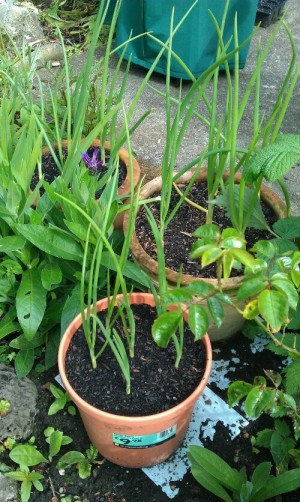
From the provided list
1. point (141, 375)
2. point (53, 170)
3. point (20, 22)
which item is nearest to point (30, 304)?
point (141, 375)

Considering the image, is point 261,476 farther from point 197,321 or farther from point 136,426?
point 197,321

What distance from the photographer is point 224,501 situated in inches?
52.7

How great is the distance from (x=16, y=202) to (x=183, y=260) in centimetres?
47

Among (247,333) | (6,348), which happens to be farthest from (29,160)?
(247,333)

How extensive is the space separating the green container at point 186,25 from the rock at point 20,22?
611mm

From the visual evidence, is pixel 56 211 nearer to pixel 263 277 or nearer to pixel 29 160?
pixel 29 160

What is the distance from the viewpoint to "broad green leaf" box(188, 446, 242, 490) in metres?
1.26

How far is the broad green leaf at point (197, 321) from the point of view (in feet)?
2.88

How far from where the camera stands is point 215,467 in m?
1.27

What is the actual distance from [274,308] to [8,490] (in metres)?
0.91

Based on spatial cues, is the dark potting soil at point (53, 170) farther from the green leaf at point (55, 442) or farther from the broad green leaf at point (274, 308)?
the broad green leaf at point (274, 308)

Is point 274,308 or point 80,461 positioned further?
point 80,461

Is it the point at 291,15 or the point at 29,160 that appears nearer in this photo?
the point at 29,160

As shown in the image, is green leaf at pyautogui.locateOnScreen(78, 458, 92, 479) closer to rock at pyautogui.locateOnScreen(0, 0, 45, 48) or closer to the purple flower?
the purple flower
